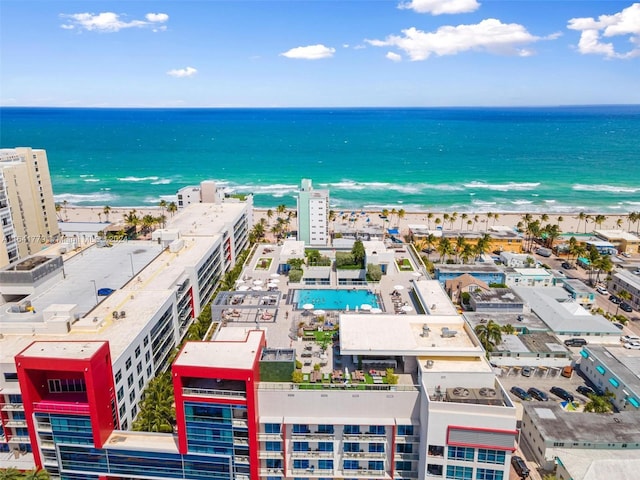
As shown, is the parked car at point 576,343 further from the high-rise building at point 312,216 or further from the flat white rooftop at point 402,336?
the high-rise building at point 312,216

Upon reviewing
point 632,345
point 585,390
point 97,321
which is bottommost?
point 585,390

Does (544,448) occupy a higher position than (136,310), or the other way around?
(136,310)

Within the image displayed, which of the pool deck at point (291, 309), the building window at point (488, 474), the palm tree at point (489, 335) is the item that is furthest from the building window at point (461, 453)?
the palm tree at point (489, 335)

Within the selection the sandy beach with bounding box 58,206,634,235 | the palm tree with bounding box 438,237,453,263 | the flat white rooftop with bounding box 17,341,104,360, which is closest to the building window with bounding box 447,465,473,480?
the flat white rooftop with bounding box 17,341,104,360

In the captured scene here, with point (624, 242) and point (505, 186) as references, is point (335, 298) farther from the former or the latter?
point (505, 186)

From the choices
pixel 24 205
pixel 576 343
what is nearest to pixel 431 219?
pixel 576 343

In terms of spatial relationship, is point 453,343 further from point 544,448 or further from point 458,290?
point 458,290

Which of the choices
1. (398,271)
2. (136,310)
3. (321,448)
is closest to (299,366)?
(321,448)
